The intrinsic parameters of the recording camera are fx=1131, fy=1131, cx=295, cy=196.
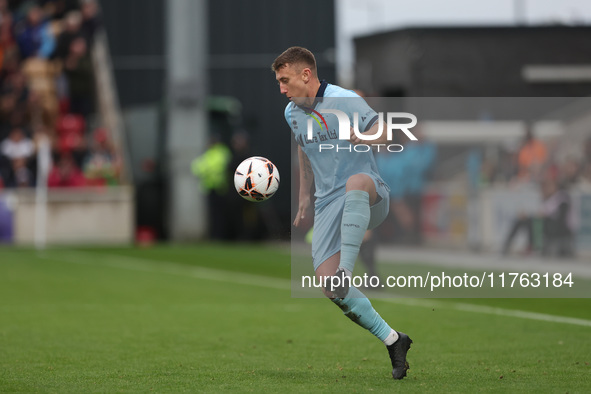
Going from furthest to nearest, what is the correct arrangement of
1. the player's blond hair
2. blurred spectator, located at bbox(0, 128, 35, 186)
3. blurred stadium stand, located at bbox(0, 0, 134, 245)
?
blurred spectator, located at bbox(0, 128, 35, 186)
blurred stadium stand, located at bbox(0, 0, 134, 245)
the player's blond hair

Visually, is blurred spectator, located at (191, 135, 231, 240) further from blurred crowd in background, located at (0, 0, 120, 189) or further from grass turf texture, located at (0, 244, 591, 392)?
grass turf texture, located at (0, 244, 591, 392)

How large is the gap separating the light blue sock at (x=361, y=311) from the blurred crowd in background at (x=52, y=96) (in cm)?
1852

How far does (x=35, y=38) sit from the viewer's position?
28.2 metres

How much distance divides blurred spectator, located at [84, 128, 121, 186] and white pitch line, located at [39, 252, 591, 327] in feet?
12.8

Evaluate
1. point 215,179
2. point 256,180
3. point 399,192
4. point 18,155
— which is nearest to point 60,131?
point 18,155

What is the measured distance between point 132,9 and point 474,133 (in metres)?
16.8

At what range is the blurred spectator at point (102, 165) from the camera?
2539cm

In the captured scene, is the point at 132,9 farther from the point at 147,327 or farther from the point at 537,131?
the point at 147,327

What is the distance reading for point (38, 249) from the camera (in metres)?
22.7

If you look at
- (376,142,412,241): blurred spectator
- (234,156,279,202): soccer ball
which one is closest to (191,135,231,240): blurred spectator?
(376,142,412,241): blurred spectator

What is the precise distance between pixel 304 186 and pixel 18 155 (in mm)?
18891

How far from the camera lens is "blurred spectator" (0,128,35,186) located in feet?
82.6

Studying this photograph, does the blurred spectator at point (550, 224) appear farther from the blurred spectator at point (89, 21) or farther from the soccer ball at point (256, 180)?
the blurred spectator at point (89, 21)

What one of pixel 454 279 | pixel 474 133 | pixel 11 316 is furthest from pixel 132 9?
pixel 454 279
